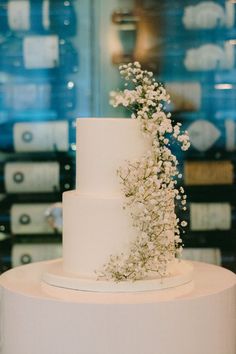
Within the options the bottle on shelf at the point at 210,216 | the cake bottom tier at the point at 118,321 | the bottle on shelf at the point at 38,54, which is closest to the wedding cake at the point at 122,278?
the cake bottom tier at the point at 118,321

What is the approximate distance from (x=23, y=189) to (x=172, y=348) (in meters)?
2.08

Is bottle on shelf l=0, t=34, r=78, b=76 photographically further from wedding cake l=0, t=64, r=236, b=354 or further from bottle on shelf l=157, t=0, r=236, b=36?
wedding cake l=0, t=64, r=236, b=354

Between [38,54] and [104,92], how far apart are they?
379mm

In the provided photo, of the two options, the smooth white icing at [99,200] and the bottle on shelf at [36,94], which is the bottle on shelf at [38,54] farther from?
the smooth white icing at [99,200]

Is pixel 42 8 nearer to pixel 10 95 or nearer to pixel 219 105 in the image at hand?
pixel 10 95

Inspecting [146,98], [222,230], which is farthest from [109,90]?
[146,98]

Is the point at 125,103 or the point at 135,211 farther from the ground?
the point at 125,103

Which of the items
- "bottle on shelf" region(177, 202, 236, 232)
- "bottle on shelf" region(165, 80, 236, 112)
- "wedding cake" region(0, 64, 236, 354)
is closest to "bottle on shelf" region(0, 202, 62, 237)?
"bottle on shelf" region(177, 202, 236, 232)

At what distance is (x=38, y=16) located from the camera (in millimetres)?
3695

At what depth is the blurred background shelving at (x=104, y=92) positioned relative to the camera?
144 inches

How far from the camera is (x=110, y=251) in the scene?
191 centimetres

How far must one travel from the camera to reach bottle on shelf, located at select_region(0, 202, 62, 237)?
12.1 ft

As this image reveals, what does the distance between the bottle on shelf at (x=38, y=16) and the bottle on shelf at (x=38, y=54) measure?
45 millimetres

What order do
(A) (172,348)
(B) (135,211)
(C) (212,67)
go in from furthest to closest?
1. (C) (212,67)
2. (B) (135,211)
3. (A) (172,348)
